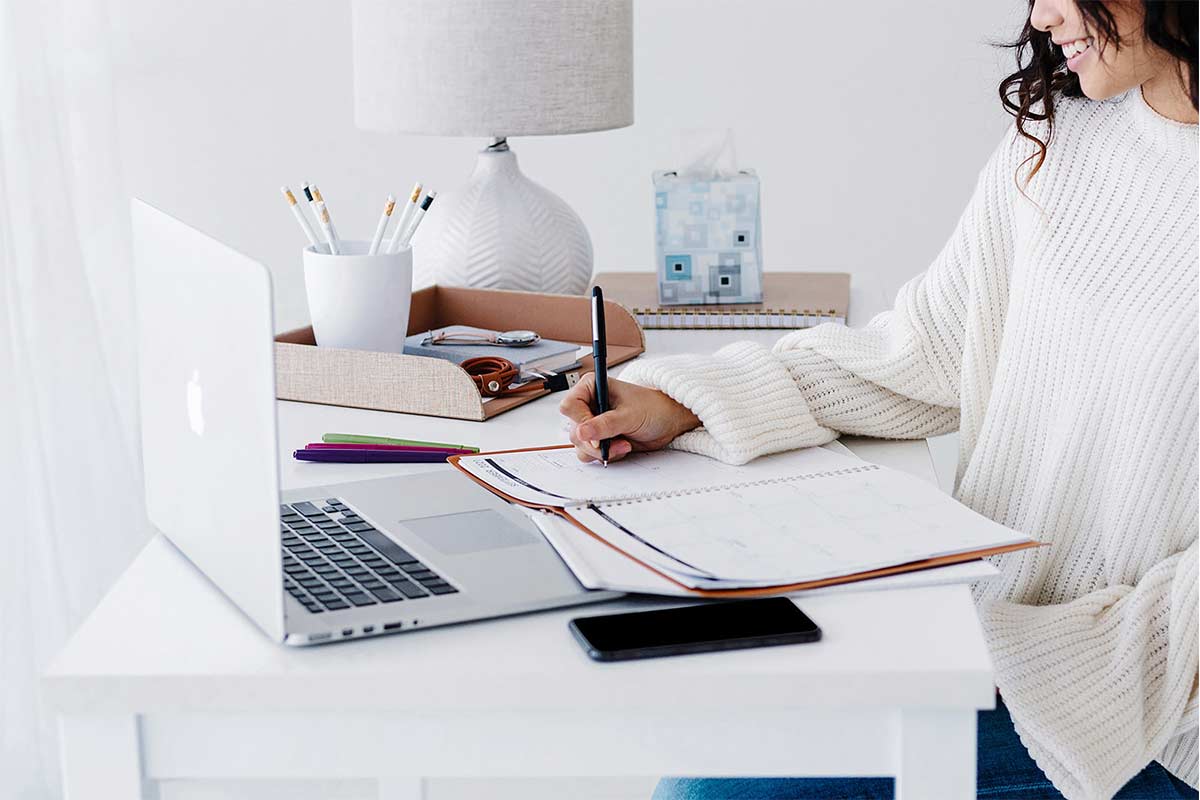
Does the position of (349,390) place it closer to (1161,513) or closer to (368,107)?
(368,107)

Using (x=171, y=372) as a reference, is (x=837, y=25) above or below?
above

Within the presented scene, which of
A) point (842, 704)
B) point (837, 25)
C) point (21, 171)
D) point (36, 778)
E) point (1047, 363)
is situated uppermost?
point (837, 25)

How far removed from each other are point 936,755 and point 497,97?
3.25ft

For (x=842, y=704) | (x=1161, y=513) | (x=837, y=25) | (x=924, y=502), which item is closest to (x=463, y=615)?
(x=842, y=704)

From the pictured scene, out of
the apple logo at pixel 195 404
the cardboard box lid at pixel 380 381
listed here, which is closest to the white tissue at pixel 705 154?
the cardboard box lid at pixel 380 381

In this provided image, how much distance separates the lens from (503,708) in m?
0.65

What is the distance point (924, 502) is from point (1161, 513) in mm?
196

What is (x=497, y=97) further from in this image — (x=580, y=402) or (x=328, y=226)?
(x=580, y=402)

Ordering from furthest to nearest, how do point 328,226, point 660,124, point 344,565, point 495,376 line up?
1. point 660,124
2. point 328,226
3. point 495,376
4. point 344,565

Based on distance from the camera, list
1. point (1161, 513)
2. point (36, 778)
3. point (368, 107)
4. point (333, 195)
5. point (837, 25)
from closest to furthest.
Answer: point (1161, 513) < point (368, 107) < point (36, 778) < point (837, 25) < point (333, 195)

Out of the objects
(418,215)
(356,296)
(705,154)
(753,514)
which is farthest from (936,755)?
(705,154)

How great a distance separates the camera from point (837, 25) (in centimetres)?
224

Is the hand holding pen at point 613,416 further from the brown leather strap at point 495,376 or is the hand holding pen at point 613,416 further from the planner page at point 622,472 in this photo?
the brown leather strap at point 495,376

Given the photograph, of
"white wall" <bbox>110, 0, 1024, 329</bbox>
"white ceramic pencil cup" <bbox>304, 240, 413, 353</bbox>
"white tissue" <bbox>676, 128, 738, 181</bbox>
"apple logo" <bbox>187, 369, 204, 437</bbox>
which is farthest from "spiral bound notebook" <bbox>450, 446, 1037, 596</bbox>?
"white wall" <bbox>110, 0, 1024, 329</bbox>
